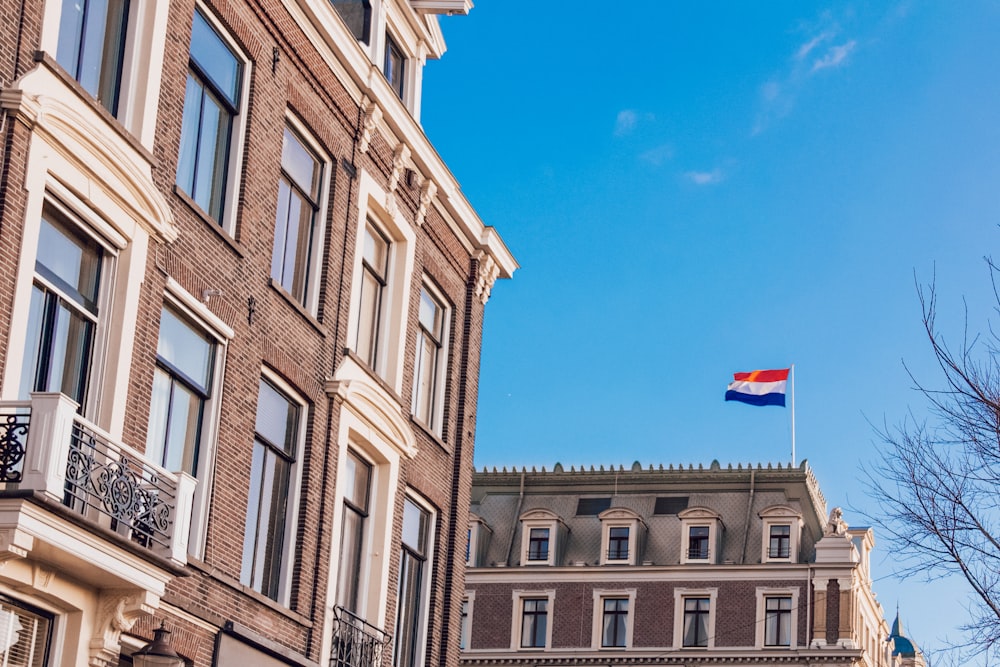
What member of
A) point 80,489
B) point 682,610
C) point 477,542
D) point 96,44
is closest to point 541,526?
point 477,542

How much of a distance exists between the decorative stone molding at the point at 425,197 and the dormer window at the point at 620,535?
40161 mm

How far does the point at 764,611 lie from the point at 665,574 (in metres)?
4.21

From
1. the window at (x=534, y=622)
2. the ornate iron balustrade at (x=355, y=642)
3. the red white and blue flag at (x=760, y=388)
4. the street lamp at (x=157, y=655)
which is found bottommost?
the street lamp at (x=157, y=655)

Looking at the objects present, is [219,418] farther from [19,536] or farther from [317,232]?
[19,536]

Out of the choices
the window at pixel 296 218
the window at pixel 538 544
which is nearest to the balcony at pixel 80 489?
the window at pixel 296 218

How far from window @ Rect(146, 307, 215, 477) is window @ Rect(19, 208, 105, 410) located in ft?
4.94

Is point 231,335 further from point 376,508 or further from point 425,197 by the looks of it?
point 425,197

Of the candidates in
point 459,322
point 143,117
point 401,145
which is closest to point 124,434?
point 143,117

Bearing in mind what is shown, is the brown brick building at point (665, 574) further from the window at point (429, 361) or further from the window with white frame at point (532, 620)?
the window at point (429, 361)

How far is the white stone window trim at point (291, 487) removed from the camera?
21344 mm

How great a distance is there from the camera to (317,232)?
74.3ft

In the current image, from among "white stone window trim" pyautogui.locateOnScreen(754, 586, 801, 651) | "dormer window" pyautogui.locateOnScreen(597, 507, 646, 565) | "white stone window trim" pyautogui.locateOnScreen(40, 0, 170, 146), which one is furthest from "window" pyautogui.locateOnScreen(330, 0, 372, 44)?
"white stone window trim" pyautogui.locateOnScreen(754, 586, 801, 651)

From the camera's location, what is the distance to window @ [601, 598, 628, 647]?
6462cm

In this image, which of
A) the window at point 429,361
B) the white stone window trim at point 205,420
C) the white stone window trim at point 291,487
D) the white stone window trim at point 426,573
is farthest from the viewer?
the window at point 429,361
